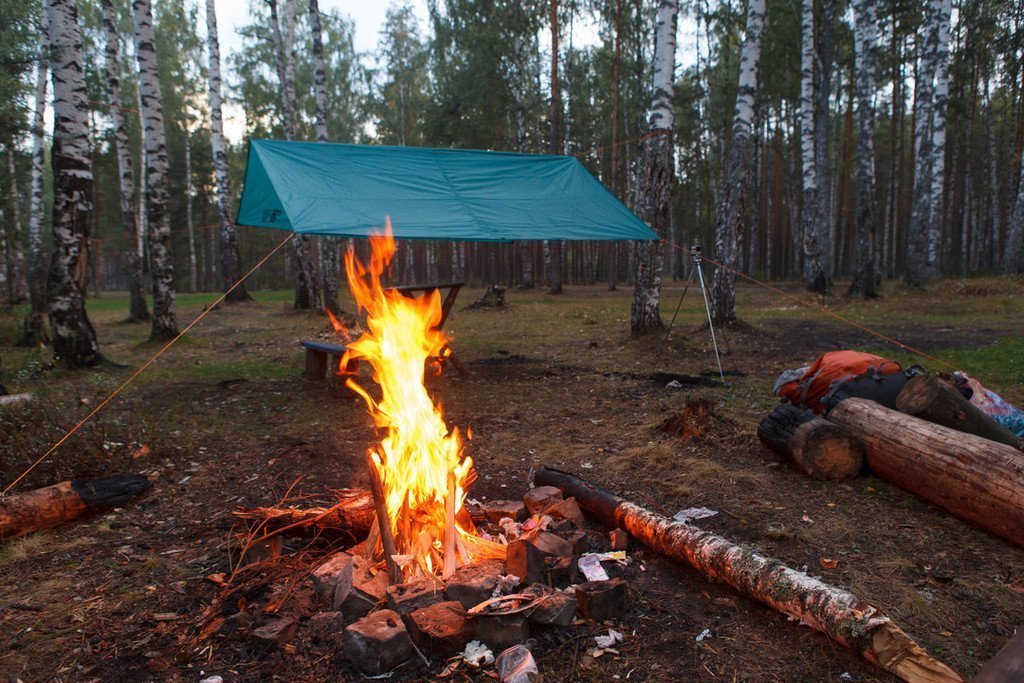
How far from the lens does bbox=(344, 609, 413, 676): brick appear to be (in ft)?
7.98

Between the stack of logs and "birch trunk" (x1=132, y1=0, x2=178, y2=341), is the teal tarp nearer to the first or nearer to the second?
"birch trunk" (x1=132, y1=0, x2=178, y2=341)

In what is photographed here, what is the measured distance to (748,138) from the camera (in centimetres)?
1027

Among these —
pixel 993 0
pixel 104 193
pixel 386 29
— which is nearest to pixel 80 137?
pixel 993 0

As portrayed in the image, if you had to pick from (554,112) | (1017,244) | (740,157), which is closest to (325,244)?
(554,112)

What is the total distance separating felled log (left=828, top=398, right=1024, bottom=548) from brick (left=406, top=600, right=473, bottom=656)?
2910mm

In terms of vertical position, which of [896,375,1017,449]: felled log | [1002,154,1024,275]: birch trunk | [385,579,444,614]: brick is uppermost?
[1002,154,1024,275]: birch trunk

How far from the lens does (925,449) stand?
3824 millimetres

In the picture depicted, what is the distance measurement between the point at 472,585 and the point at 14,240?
1703 cm

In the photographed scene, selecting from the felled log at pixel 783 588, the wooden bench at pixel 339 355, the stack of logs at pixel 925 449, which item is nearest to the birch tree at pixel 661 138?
the wooden bench at pixel 339 355

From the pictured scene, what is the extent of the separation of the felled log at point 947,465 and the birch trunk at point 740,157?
621cm

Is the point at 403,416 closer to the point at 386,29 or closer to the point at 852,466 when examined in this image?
the point at 852,466

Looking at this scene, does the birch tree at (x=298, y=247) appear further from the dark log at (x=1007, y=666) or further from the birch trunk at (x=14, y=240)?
the dark log at (x=1007, y=666)

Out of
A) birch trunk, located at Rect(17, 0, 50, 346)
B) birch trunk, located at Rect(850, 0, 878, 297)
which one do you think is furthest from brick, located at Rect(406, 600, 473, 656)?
birch trunk, located at Rect(850, 0, 878, 297)

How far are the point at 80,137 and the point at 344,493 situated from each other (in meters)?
6.90
